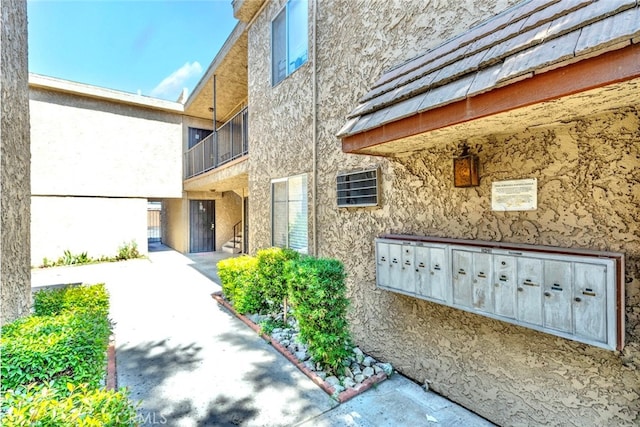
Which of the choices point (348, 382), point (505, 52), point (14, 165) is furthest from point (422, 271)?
point (14, 165)

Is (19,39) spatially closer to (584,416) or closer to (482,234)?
(482,234)

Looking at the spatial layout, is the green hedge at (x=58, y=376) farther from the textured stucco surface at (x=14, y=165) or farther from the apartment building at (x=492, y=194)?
the apartment building at (x=492, y=194)

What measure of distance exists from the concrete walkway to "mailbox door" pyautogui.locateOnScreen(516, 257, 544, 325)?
1449 mm

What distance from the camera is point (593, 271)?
221 centimetres

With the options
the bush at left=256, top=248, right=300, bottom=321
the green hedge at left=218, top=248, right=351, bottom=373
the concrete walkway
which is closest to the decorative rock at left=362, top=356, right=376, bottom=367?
the green hedge at left=218, top=248, right=351, bottom=373

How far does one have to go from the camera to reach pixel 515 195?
9.43 feet

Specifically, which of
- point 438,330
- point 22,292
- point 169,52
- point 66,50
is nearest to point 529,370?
point 438,330

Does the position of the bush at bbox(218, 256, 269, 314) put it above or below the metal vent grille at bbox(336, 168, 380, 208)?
below

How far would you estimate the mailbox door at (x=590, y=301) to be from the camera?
7.09 feet

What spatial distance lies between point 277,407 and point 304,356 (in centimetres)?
108

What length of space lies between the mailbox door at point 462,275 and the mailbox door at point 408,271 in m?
0.50

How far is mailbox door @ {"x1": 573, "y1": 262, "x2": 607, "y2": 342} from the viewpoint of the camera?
216 cm

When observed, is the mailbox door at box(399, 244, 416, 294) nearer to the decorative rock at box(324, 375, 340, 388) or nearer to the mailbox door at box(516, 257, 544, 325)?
the mailbox door at box(516, 257, 544, 325)

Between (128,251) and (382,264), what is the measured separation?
1378 cm
